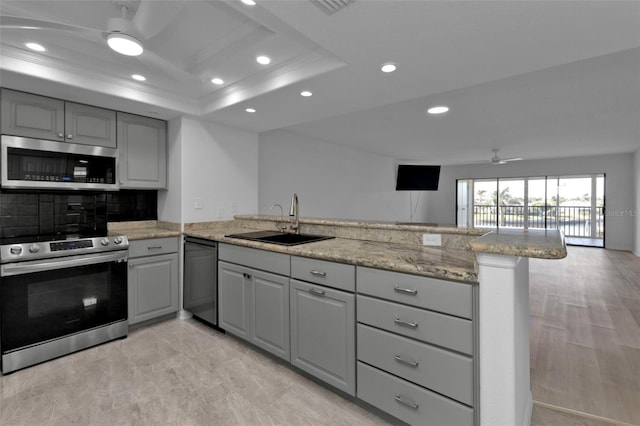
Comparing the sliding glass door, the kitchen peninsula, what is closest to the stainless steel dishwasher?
the kitchen peninsula

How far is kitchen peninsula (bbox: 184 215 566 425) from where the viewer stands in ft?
4.24

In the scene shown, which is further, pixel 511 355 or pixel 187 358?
pixel 187 358

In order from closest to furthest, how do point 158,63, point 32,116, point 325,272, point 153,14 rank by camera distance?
point 153,14 < point 158,63 < point 325,272 < point 32,116

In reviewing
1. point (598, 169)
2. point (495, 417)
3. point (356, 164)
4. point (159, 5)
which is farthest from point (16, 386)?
point (598, 169)

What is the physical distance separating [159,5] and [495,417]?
2291 millimetres

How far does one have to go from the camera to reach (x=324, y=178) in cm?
577

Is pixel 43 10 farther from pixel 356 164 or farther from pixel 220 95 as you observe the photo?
pixel 356 164

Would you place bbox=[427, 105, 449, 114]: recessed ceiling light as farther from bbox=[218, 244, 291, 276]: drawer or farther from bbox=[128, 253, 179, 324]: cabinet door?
bbox=[128, 253, 179, 324]: cabinet door

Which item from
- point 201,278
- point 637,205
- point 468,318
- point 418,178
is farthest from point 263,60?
point 637,205

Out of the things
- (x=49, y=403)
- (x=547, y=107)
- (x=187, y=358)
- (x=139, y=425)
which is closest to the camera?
(x=139, y=425)

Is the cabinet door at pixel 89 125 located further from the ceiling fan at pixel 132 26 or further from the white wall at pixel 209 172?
the ceiling fan at pixel 132 26

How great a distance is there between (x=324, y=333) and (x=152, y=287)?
6.25 ft

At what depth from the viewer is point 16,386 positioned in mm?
1995

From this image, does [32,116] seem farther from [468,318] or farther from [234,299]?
[468,318]
